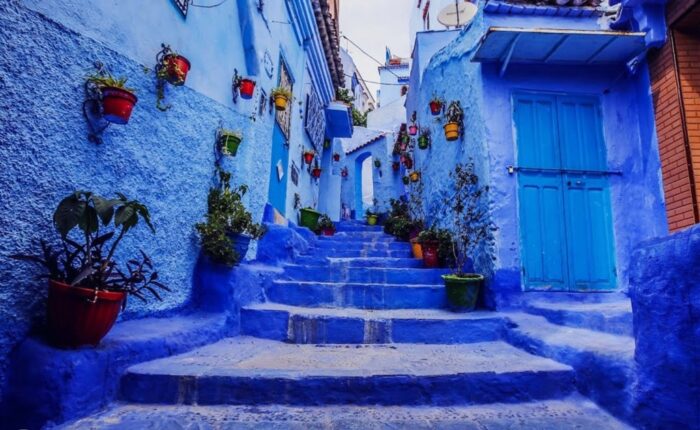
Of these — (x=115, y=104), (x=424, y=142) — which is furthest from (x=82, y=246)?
(x=424, y=142)

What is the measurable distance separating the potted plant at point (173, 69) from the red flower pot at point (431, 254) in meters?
3.92

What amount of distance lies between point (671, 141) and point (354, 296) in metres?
4.17

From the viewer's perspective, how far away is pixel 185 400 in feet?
8.06

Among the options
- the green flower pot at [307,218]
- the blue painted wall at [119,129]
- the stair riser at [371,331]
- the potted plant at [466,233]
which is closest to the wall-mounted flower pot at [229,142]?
the blue painted wall at [119,129]

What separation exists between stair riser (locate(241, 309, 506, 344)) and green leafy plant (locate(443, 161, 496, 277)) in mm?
993

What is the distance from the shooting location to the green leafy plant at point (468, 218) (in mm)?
4926

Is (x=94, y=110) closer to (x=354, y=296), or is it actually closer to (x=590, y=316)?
(x=354, y=296)

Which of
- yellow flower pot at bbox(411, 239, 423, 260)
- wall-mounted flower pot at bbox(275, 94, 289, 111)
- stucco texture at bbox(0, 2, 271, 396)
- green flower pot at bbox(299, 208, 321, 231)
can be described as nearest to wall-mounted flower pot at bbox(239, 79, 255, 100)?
stucco texture at bbox(0, 2, 271, 396)

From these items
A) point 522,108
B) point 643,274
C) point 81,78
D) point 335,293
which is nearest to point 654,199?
point 522,108

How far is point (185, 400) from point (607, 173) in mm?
5405

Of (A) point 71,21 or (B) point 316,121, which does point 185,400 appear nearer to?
(A) point 71,21

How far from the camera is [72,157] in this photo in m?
2.58

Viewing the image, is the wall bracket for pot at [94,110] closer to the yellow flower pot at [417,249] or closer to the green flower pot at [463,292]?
the green flower pot at [463,292]

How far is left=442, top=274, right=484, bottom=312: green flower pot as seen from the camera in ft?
14.4
